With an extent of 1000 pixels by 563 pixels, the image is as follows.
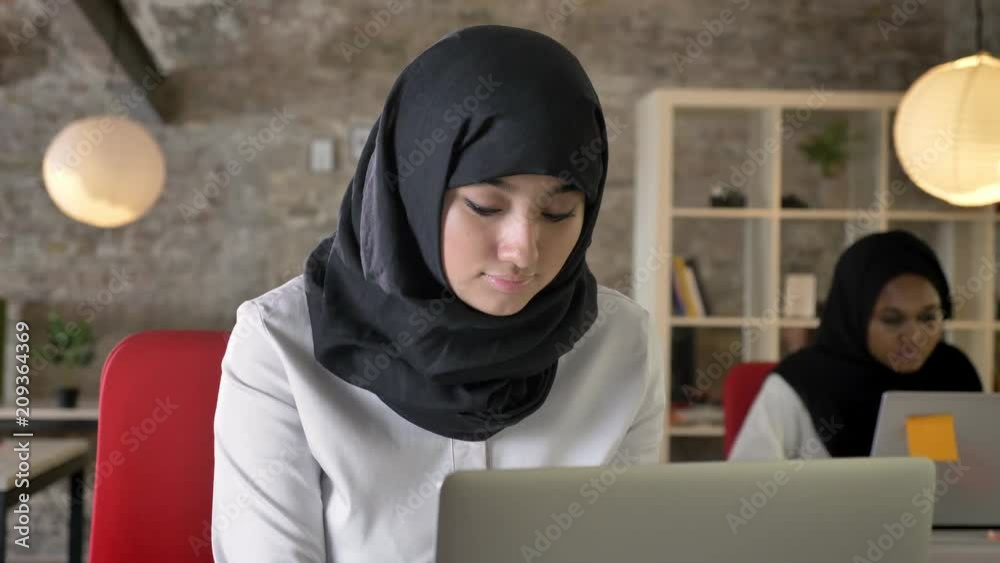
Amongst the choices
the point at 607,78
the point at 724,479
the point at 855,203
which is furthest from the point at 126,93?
the point at 724,479

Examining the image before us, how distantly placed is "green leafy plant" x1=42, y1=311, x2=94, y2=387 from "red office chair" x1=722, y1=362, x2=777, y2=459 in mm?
2998

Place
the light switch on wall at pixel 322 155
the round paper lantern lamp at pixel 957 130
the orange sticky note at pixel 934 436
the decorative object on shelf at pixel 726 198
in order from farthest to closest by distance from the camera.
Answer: the light switch on wall at pixel 322 155 < the decorative object on shelf at pixel 726 198 < the round paper lantern lamp at pixel 957 130 < the orange sticky note at pixel 934 436

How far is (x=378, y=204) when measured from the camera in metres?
1.30

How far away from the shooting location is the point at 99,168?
13.0 ft

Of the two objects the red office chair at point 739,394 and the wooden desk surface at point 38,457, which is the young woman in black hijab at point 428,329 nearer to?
the red office chair at point 739,394

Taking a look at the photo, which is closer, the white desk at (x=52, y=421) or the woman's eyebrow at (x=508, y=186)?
the woman's eyebrow at (x=508, y=186)

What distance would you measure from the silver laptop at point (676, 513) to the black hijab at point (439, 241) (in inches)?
18.1

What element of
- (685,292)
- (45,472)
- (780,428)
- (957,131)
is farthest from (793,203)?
(45,472)

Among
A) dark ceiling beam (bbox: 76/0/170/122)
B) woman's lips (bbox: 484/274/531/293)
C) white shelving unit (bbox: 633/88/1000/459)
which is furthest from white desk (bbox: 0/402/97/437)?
woman's lips (bbox: 484/274/531/293)

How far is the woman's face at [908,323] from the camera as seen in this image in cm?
278

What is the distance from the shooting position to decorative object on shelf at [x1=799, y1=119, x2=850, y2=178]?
4.58 metres

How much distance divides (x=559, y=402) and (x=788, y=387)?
4.88 ft

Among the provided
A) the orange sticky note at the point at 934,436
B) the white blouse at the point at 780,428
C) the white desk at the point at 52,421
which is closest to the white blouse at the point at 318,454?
the orange sticky note at the point at 934,436

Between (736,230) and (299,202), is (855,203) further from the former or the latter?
(299,202)
